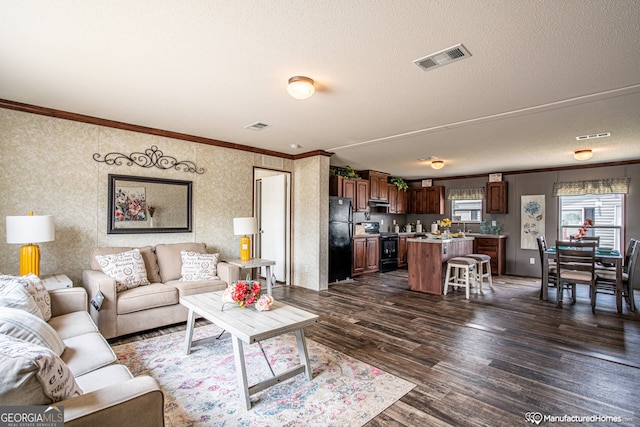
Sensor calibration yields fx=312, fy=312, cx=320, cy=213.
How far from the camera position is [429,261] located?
5.35 metres

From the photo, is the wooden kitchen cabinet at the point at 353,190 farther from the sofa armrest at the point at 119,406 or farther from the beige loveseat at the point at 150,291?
the sofa armrest at the point at 119,406

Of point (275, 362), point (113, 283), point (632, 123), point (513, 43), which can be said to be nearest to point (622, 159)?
point (632, 123)

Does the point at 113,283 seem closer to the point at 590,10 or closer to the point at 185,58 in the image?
the point at 185,58

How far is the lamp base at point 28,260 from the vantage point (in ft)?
9.39

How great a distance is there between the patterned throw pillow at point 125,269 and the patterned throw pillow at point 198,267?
0.45m

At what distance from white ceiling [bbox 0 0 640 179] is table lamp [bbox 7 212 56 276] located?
1.23m

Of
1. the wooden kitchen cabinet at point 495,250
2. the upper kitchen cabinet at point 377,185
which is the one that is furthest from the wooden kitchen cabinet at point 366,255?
the wooden kitchen cabinet at point 495,250

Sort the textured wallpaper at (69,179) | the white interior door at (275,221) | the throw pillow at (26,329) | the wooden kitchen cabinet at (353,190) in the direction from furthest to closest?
the wooden kitchen cabinet at (353,190) → the white interior door at (275,221) → the textured wallpaper at (69,179) → the throw pillow at (26,329)

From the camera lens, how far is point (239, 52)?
2.25 metres

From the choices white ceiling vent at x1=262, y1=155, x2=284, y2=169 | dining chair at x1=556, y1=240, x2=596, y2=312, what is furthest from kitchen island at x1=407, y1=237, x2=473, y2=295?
white ceiling vent at x1=262, y1=155, x2=284, y2=169

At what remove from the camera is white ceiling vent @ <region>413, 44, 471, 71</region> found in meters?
2.18

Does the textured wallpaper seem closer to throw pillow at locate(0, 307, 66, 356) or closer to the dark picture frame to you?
the dark picture frame

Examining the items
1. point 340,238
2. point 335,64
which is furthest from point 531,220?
point 335,64

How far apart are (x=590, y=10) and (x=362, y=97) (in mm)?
1714
